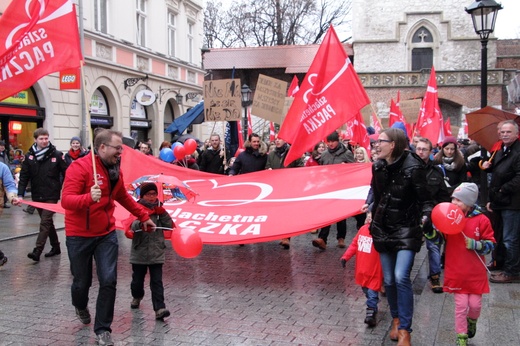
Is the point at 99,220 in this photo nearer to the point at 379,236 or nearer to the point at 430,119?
the point at 379,236

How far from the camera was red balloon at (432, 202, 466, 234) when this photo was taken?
4.68 m

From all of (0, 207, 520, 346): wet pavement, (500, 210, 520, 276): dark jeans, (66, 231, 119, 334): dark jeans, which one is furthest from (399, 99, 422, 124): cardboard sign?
(66, 231, 119, 334): dark jeans

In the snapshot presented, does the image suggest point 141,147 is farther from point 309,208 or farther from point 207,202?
point 309,208

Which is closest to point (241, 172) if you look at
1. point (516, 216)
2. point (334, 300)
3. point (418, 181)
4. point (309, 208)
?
point (309, 208)

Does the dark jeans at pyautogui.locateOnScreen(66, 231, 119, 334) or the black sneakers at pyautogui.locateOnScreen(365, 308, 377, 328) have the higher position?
the dark jeans at pyautogui.locateOnScreen(66, 231, 119, 334)

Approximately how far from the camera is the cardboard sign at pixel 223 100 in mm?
11789

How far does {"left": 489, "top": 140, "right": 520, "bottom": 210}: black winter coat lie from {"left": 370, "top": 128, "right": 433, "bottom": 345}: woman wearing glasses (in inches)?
102

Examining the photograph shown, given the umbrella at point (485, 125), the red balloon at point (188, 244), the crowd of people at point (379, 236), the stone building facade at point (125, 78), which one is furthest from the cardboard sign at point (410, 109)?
the red balloon at point (188, 244)

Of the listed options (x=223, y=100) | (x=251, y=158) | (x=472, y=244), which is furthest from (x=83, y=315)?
(x=223, y=100)

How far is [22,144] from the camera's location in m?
18.7

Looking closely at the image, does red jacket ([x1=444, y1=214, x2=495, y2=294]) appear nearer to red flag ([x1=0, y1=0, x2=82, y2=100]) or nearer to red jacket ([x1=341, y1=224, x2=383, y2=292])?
red jacket ([x1=341, y1=224, x2=383, y2=292])

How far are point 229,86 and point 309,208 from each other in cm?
514

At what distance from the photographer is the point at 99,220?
198 inches

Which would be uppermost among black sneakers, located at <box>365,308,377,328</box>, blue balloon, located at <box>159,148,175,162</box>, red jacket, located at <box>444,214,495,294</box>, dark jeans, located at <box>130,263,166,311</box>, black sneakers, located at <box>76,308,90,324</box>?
blue balloon, located at <box>159,148,175,162</box>
